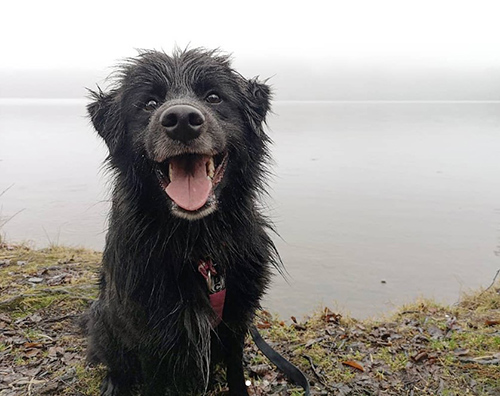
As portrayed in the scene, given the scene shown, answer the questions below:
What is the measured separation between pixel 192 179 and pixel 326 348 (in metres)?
2.27

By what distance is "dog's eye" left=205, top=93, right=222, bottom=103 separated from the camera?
2.86 metres

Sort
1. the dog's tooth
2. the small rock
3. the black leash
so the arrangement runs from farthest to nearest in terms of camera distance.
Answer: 1. the small rock
2. the black leash
3. the dog's tooth

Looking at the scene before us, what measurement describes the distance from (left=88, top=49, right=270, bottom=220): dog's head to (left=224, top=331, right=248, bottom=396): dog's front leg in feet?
3.45

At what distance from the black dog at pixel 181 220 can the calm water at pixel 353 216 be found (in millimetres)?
526

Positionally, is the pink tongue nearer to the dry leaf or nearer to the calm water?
the calm water

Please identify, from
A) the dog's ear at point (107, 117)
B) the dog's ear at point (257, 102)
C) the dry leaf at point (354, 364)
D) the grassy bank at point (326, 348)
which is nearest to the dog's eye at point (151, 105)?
the dog's ear at point (107, 117)

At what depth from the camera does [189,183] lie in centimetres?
252

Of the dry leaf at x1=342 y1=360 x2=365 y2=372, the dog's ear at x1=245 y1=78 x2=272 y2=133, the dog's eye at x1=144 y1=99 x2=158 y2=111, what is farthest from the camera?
the dry leaf at x1=342 y1=360 x2=365 y2=372

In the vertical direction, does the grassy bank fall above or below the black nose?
below

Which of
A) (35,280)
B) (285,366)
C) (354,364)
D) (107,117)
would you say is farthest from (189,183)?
(35,280)

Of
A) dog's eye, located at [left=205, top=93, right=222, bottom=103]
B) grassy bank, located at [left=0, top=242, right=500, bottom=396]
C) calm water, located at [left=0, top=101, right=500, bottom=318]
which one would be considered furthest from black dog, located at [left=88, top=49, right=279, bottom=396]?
grassy bank, located at [left=0, top=242, right=500, bottom=396]

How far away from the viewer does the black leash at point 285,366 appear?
10.8 feet

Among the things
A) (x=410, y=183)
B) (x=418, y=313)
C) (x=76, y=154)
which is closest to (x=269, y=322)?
(x=418, y=313)

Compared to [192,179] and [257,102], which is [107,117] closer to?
[192,179]
